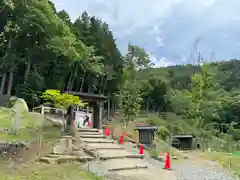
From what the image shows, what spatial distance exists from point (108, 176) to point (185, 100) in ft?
100

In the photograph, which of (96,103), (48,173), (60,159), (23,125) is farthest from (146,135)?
(48,173)

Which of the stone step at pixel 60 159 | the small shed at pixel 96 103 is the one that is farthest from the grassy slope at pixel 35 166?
the small shed at pixel 96 103

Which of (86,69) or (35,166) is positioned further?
(86,69)

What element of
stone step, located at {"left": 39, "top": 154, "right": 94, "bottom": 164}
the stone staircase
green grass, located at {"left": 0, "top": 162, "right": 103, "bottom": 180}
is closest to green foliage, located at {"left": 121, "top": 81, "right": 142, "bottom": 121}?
the stone staircase

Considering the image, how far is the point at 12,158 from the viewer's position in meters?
10.3

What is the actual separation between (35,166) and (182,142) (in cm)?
1970

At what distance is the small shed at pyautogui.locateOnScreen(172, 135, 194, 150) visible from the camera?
88.7 ft

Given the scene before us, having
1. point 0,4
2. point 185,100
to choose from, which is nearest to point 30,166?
point 0,4

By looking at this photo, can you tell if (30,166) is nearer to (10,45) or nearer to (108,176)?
(108,176)

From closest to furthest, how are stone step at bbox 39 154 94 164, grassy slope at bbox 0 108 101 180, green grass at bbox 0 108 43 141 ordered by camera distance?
grassy slope at bbox 0 108 101 180
stone step at bbox 39 154 94 164
green grass at bbox 0 108 43 141

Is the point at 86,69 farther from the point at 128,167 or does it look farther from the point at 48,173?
the point at 48,173

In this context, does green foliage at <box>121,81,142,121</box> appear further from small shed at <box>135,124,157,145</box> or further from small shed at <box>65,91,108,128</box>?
small shed at <box>65,91,108,128</box>

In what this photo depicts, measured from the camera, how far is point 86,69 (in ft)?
110

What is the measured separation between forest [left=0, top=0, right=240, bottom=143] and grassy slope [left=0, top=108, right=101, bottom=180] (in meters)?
10.2
